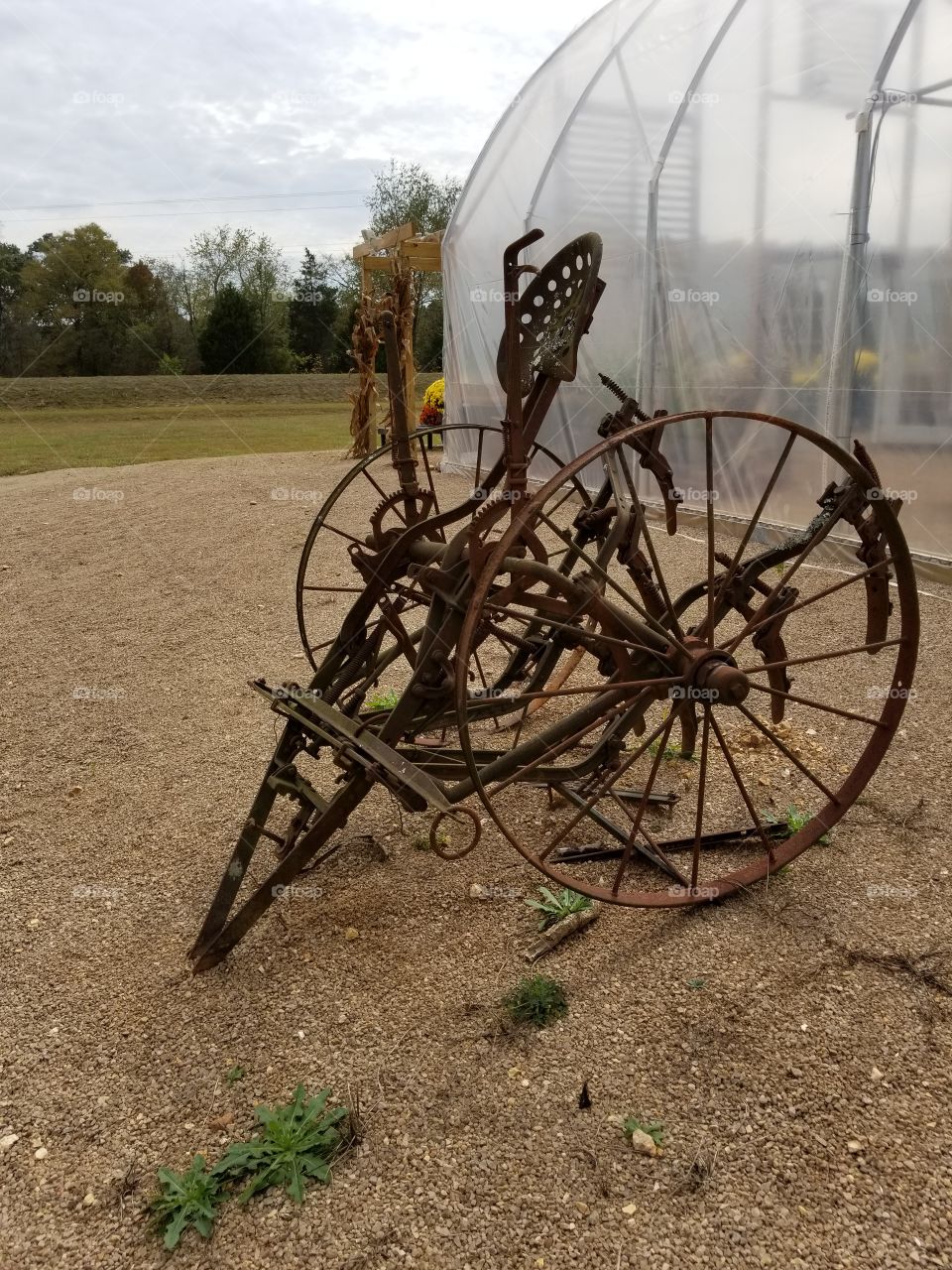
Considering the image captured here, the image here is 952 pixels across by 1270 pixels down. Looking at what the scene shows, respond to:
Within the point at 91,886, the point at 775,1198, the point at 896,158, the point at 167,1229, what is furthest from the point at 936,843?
the point at 896,158

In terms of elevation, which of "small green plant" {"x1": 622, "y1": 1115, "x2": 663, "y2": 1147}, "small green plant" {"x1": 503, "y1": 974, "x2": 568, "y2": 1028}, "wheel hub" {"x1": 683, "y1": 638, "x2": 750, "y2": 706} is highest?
"wheel hub" {"x1": 683, "y1": 638, "x2": 750, "y2": 706}

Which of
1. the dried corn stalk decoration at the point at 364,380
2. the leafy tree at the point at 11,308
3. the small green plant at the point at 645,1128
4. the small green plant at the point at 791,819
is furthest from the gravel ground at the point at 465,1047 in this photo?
the leafy tree at the point at 11,308

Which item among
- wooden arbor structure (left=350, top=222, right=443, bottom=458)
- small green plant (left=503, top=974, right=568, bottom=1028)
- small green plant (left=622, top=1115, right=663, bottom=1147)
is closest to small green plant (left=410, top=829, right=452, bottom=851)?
small green plant (left=503, top=974, right=568, bottom=1028)

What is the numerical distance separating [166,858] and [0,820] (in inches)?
30.2

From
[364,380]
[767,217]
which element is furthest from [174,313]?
[767,217]

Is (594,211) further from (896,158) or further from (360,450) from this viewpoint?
(360,450)

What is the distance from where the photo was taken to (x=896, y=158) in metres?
5.64

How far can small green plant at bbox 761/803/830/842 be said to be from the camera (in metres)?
3.05

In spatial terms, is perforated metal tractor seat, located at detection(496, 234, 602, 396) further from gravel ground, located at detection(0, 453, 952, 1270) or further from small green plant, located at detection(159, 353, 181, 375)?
small green plant, located at detection(159, 353, 181, 375)

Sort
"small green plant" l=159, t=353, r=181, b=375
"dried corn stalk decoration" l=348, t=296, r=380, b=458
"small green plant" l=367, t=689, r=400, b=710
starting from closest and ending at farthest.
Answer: "small green plant" l=367, t=689, r=400, b=710
"dried corn stalk decoration" l=348, t=296, r=380, b=458
"small green plant" l=159, t=353, r=181, b=375

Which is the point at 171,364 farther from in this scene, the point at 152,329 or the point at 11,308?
the point at 11,308

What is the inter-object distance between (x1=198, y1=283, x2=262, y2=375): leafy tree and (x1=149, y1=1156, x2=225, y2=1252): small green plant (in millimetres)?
18433

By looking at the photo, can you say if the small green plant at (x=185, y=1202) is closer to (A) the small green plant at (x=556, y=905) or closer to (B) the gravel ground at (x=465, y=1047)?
(B) the gravel ground at (x=465, y=1047)

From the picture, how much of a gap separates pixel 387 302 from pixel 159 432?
991 cm
